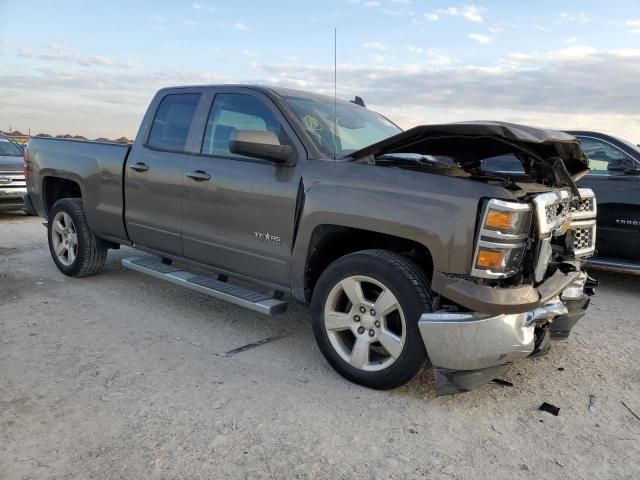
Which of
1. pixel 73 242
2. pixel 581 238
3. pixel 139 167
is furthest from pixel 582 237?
pixel 73 242

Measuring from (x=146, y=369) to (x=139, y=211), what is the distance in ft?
5.86

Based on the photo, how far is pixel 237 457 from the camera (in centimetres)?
262

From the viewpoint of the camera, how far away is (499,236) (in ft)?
9.30

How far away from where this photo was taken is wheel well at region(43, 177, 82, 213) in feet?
19.8

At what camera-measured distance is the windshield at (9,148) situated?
433 inches

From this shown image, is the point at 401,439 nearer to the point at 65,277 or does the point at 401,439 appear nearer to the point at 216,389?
the point at 216,389

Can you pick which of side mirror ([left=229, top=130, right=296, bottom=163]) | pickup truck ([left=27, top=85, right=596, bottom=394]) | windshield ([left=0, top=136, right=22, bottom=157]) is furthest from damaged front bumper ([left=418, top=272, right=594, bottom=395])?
windshield ([left=0, top=136, right=22, bottom=157])

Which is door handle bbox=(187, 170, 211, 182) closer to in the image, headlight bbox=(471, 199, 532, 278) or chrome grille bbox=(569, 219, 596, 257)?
headlight bbox=(471, 199, 532, 278)

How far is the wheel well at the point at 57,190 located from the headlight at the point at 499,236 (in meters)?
4.71

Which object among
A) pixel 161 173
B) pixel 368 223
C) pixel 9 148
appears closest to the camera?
pixel 368 223

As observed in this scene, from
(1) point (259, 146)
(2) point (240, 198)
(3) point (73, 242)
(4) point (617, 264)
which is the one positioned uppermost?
(1) point (259, 146)

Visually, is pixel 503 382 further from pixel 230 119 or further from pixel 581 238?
pixel 230 119

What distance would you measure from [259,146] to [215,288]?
1.23 m

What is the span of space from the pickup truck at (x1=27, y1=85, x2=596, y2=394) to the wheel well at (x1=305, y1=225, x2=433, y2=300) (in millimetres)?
13
